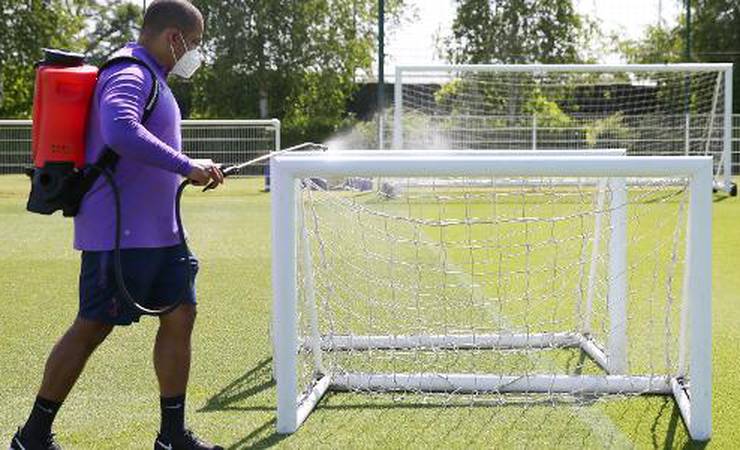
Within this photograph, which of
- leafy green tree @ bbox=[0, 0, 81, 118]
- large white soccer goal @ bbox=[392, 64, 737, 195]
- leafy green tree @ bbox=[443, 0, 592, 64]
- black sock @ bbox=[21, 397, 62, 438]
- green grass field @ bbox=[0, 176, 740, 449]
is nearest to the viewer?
black sock @ bbox=[21, 397, 62, 438]

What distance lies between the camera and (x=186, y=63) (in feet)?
14.2

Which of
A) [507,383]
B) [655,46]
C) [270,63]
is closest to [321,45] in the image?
[270,63]

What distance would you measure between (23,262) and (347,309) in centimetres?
488

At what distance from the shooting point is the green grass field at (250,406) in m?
4.50

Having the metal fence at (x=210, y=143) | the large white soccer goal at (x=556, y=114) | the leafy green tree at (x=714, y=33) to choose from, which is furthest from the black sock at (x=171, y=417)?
the leafy green tree at (x=714, y=33)

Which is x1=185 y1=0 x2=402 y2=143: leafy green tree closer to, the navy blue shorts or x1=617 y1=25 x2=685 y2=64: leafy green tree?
x1=617 y1=25 x2=685 y2=64: leafy green tree

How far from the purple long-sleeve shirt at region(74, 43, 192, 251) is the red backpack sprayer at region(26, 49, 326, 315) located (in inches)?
1.7

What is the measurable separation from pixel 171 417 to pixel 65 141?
1124mm

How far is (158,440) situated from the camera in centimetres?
430

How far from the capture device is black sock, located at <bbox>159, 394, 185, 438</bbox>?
14.1 ft

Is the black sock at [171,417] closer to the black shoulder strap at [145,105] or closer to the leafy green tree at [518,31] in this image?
the black shoulder strap at [145,105]

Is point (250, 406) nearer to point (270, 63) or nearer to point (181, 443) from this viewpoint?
point (181, 443)

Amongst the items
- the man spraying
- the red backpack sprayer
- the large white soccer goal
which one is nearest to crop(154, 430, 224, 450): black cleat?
the man spraying

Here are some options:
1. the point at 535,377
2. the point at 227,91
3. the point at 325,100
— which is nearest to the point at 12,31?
the point at 227,91
